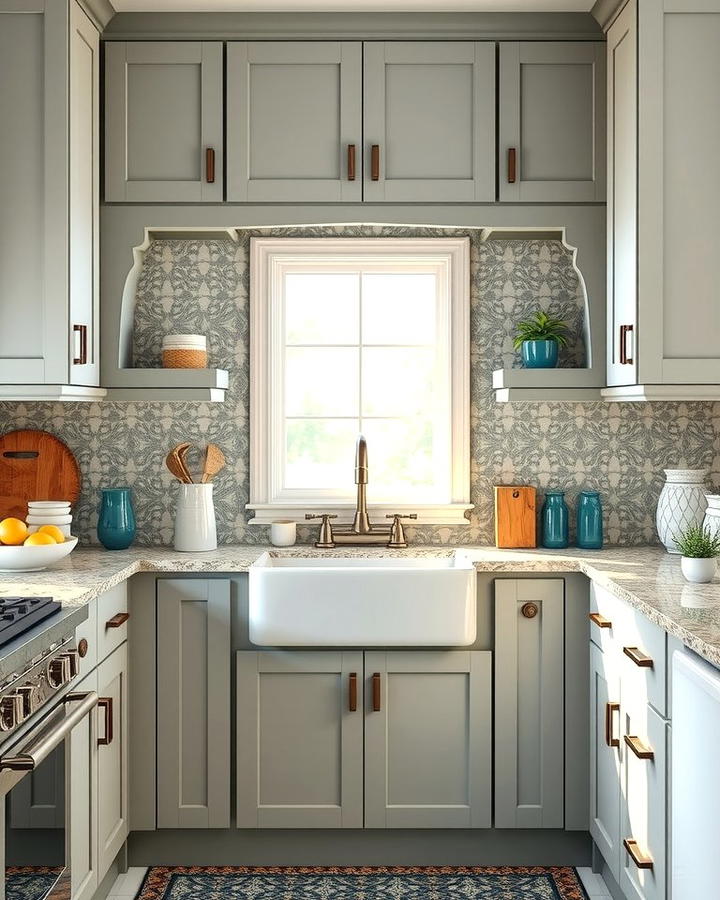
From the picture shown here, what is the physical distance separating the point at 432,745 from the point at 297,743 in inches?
16.0

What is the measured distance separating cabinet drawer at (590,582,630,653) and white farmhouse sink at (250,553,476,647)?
0.36m

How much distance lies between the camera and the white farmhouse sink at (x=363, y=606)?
2.79 metres

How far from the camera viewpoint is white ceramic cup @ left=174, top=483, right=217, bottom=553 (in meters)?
3.14

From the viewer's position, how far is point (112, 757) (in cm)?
272

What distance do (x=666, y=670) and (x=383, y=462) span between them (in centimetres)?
148

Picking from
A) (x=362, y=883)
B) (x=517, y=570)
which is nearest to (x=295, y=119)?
(x=517, y=570)

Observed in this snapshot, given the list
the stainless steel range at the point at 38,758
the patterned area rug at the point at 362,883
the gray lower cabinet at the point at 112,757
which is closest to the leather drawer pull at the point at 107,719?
the gray lower cabinet at the point at 112,757

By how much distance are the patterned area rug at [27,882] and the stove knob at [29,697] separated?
29 cm

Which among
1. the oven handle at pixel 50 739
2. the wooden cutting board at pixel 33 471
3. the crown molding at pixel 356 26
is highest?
the crown molding at pixel 356 26

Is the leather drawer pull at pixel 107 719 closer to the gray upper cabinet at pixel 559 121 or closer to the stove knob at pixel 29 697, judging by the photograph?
the stove knob at pixel 29 697

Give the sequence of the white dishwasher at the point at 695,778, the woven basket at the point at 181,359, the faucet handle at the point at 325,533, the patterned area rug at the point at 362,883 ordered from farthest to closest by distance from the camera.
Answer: the faucet handle at the point at 325,533 < the woven basket at the point at 181,359 < the patterned area rug at the point at 362,883 < the white dishwasher at the point at 695,778

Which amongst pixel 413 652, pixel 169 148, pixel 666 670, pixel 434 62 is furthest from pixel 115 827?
pixel 434 62

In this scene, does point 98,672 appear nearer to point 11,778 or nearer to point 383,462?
point 11,778

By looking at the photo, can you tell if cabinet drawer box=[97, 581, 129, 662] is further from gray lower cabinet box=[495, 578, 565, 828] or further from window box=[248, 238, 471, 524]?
gray lower cabinet box=[495, 578, 565, 828]
